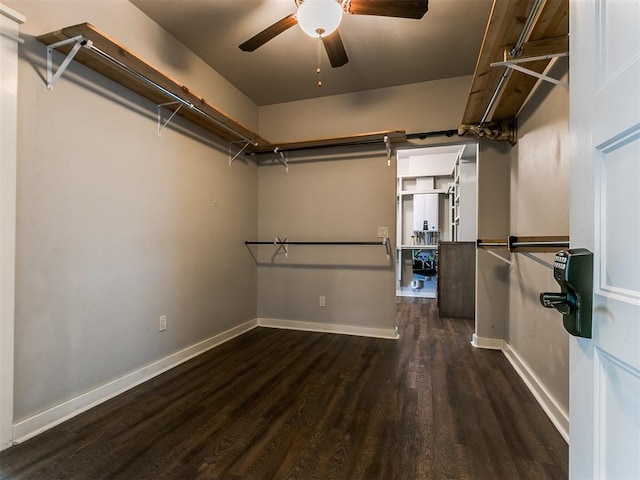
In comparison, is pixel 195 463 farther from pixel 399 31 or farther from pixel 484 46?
pixel 399 31

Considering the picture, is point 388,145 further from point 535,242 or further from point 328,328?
point 328,328

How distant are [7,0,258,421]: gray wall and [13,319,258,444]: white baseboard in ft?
0.13

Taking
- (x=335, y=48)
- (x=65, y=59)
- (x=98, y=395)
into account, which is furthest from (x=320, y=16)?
(x=98, y=395)

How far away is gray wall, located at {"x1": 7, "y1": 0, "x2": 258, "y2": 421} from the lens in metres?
1.55

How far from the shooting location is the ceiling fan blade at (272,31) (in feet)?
5.79

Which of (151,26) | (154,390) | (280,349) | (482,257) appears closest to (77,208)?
(154,390)

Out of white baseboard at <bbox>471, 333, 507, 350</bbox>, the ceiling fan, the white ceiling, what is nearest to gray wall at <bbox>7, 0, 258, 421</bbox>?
the white ceiling

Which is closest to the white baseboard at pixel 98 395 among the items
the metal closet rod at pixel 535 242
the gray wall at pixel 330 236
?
the gray wall at pixel 330 236

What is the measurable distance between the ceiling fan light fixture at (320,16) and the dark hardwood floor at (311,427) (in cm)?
228

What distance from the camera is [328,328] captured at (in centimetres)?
338

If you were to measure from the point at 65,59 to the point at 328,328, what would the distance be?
309 cm

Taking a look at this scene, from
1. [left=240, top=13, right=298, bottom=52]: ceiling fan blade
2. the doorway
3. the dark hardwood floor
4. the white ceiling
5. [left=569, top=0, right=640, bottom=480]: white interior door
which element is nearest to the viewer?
[left=569, top=0, right=640, bottom=480]: white interior door

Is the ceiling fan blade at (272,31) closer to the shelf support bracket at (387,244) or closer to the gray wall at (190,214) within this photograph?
the gray wall at (190,214)

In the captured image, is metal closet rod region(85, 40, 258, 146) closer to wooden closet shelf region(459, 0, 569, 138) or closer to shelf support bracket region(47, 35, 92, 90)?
shelf support bracket region(47, 35, 92, 90)
